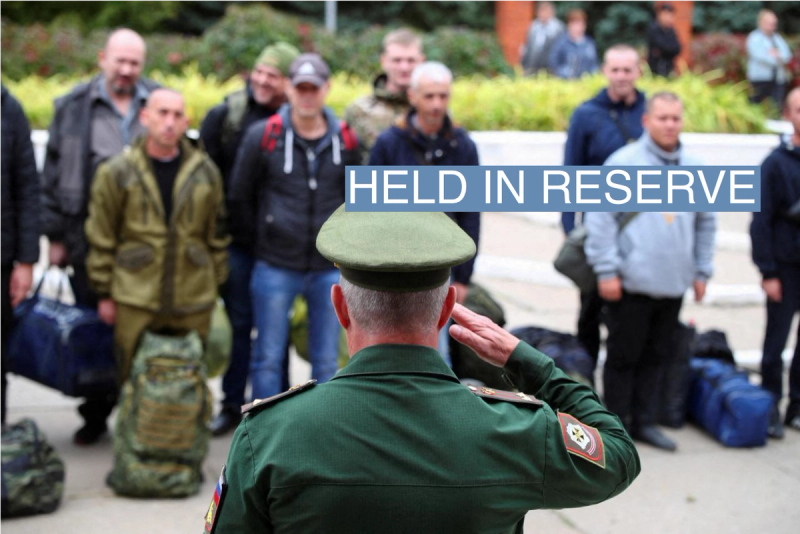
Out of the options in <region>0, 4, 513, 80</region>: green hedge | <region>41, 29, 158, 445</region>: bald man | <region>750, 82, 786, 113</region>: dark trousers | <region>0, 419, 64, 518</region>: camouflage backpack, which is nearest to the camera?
<region>0, 419, 64, 518</region>: camouflage backpack

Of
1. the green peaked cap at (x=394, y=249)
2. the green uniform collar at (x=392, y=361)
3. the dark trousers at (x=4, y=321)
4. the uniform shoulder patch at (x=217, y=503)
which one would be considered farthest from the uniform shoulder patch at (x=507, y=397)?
the dark trousers at (x=4, y=321)

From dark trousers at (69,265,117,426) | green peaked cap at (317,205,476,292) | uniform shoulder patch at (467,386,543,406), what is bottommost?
dark trousers at (69,265,117,426)

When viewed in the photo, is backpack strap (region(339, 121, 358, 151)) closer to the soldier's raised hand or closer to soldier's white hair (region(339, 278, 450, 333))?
the soldier's raised hand

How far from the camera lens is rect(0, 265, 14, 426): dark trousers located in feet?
15.6

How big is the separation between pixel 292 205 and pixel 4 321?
1.43 m

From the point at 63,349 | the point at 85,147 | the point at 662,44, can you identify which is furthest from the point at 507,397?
the point at 662,44

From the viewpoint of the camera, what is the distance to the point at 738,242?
392 inches

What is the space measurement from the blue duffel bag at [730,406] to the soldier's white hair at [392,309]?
395cm

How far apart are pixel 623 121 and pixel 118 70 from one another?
2816 millimetres

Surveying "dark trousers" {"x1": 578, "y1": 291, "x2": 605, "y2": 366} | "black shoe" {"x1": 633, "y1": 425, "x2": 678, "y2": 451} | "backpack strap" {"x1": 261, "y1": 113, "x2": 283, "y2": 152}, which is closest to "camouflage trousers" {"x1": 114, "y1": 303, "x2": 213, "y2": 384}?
"backpack strap" {"x1": 261, "y1": 113, "x2": 283, "y2": 152}

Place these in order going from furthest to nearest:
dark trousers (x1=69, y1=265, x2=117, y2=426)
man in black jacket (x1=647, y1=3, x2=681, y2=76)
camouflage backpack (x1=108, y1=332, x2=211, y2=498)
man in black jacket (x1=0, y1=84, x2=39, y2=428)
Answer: man in black jacket (x1=647, y1=3, x2=681, y2=76)
dark trousers (x1=69, y1=265, x2=117, y2=426)
man in black jacket (x1=0, y1=84, x2=39, y2=428)
camouflage backpack (x1=108, y1=332, x2=211, y2=498)

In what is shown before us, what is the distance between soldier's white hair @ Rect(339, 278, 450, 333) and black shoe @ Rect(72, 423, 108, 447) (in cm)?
372

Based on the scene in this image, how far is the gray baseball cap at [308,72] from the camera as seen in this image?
501 cm

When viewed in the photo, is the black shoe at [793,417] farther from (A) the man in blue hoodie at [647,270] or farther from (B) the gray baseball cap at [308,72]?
(B) the gray baseball cap at [308,72]
